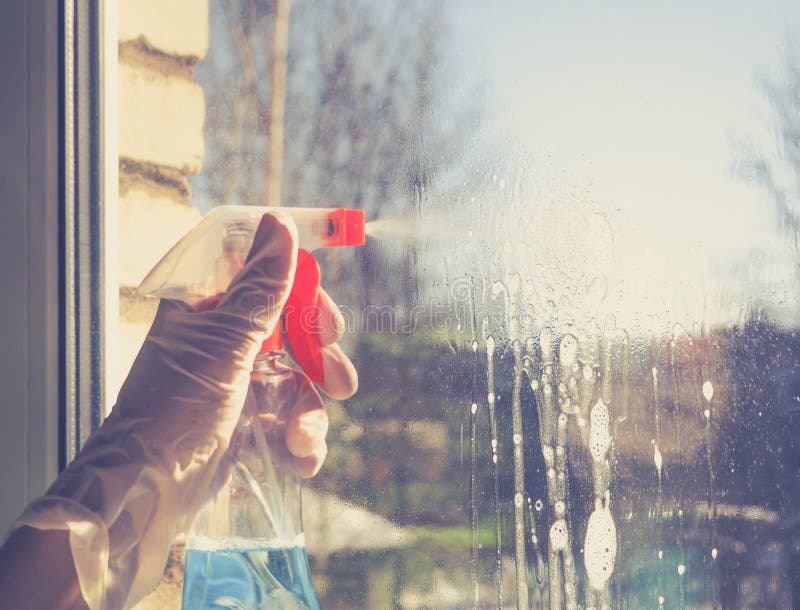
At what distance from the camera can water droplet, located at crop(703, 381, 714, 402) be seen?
0.49m

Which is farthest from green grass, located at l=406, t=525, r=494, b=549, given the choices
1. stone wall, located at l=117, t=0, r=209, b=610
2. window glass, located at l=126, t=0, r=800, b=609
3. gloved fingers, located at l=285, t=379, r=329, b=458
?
stone wall, located at l=117, t=0, r=209, b=610

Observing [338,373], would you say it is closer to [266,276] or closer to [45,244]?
[266,276]

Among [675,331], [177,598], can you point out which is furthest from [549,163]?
[177,598]

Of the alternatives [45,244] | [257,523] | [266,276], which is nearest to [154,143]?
[45,244]

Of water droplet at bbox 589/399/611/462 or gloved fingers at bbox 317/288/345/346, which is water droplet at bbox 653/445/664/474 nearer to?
water droplet at bbox 589/399/611/462

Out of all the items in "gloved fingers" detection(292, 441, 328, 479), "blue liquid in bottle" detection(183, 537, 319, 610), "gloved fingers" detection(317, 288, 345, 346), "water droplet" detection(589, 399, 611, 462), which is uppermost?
"gloved fingers" detection(317, 288, 345, 346)

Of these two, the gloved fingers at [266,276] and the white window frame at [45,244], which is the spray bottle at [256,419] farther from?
the white window frame at [45,244]

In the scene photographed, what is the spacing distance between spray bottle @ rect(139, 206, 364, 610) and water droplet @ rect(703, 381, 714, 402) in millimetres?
261

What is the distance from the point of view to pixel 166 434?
0.63m

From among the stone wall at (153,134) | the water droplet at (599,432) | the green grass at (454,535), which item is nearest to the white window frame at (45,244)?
the stone wall at (153,134)

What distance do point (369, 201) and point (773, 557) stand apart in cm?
37

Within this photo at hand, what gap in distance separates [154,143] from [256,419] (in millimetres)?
295

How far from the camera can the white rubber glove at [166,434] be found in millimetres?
595

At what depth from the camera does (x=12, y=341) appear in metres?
0.80
